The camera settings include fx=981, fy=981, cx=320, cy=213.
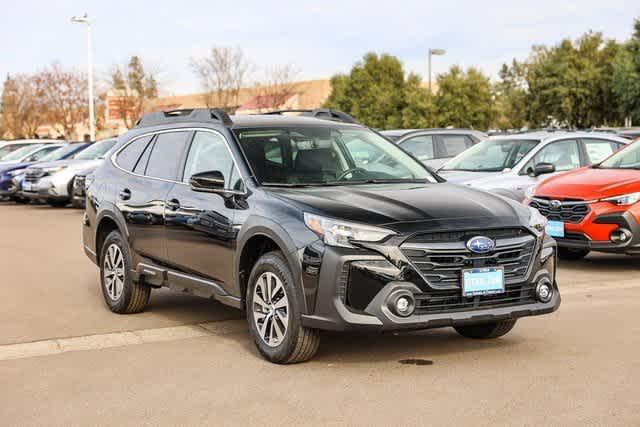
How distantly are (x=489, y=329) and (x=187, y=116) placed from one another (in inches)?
122

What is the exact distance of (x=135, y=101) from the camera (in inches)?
2746

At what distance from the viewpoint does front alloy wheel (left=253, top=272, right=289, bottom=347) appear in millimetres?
6531

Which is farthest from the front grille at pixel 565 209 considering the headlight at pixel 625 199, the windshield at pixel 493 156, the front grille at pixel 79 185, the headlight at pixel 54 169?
the headlight at pixel 54 169

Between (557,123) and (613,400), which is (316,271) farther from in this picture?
(557,123)

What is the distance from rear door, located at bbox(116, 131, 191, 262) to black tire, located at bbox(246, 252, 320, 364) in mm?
1637

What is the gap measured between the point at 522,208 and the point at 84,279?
5.95m

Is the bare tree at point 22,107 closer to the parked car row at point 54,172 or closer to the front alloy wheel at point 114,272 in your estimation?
the parked car row at point 54,172

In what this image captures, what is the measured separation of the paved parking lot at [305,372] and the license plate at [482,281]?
0.53 m

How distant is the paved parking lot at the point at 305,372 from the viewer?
5445mm

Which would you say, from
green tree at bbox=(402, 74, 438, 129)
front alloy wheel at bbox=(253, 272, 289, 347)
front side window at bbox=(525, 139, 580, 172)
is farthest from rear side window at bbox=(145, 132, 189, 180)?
green tree at bbox=(402, 74, 438, 129)

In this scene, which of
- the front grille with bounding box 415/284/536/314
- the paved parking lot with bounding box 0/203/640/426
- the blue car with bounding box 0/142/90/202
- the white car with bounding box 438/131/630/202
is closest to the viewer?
the paved parking lot with bounding box 0/203/640/426

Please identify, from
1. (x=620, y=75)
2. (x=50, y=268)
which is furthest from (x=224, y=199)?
(x=620, y=75)

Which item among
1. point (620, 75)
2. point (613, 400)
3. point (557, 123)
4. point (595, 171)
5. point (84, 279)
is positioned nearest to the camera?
point (613, 400)

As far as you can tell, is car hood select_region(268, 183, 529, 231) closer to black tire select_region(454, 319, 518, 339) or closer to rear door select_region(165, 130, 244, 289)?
rear door select_region(165, 130, 244, 289)
